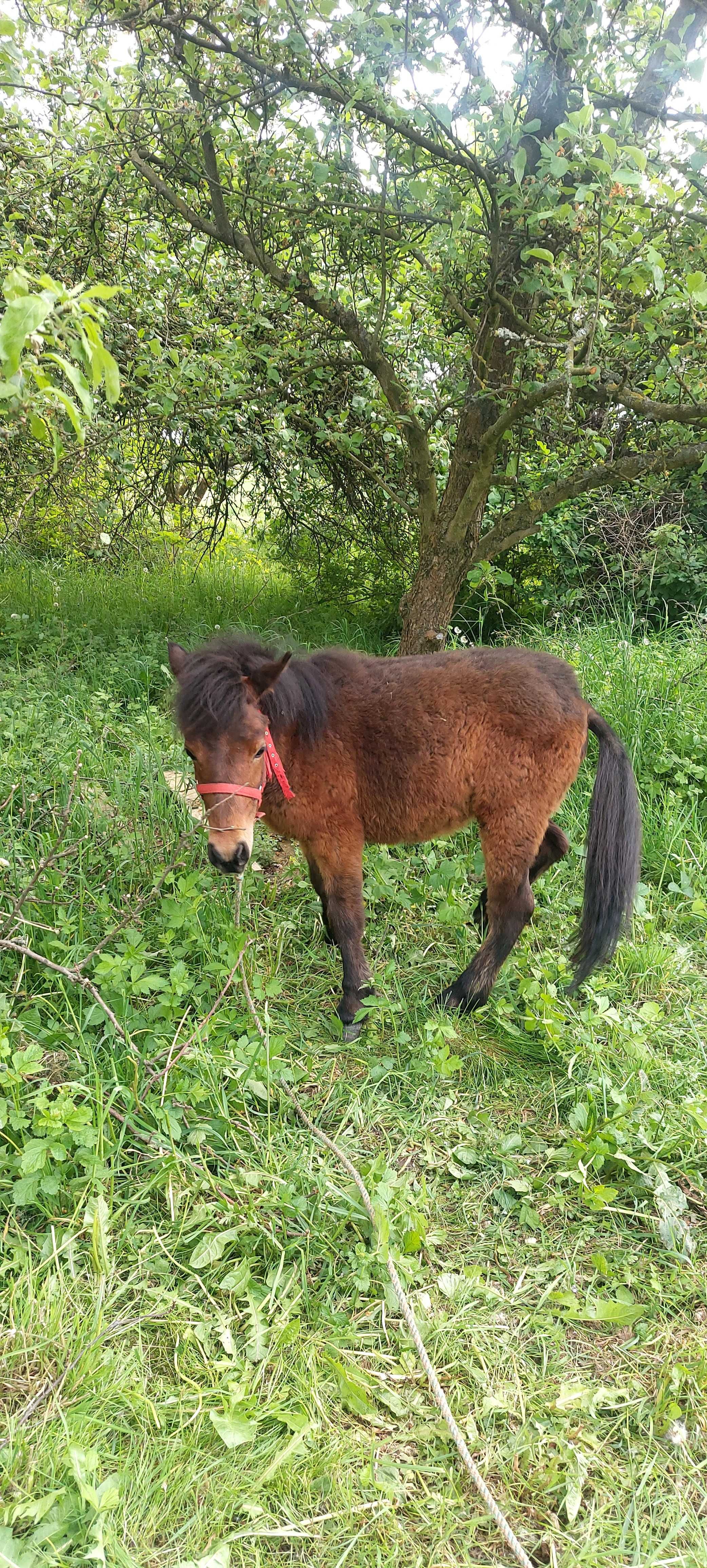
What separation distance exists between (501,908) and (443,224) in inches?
118

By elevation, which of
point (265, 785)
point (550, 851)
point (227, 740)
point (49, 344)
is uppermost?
point (49, 344)

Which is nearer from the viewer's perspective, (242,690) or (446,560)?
(242,690)

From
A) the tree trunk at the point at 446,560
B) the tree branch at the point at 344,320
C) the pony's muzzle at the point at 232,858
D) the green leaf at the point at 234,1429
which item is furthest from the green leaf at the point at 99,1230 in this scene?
the tree branch at the point at 344,320

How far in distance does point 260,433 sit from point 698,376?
3002 millimetres

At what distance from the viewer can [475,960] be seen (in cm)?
321

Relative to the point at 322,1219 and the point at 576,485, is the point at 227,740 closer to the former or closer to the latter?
the point at 322,1219

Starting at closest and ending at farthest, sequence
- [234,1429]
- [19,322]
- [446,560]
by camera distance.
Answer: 1. [19,322]
2. [234,1429]
3. [446,560]

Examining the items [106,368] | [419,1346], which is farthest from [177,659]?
[419,1346]

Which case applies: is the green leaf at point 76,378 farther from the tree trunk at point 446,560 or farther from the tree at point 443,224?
the tree trunk at point 446,560

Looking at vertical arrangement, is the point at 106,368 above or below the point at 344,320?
below

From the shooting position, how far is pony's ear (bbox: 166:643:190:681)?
9.21 feet

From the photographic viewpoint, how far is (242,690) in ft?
8.79

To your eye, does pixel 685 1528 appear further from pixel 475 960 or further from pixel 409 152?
pixel 409 152

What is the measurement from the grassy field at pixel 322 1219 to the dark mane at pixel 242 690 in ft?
2.18
